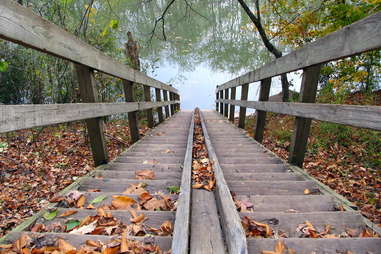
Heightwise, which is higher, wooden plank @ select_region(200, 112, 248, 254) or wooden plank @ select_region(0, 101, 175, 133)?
wooden plank @ select_region(0, 101, 175, 133)

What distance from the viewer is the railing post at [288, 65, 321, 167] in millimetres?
2027

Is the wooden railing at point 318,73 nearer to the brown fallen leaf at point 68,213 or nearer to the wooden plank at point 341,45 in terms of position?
the wooden plank at point 341,45

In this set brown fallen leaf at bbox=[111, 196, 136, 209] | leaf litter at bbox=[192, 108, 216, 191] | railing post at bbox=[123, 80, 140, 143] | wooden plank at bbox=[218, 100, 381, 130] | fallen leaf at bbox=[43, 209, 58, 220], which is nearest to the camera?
wooden plank at bbox=[218, 100, 381, 130]

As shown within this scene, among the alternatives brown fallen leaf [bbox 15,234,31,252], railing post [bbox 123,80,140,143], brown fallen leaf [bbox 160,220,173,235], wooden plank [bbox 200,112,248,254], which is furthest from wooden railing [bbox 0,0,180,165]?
wooden plank [bbox 200,112,248,254]

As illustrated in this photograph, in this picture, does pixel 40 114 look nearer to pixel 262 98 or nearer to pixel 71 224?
pixel 71 224

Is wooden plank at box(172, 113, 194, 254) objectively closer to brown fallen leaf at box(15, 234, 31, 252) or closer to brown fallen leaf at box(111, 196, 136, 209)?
brown fallen leaf at box(111, 196, 136, 209)

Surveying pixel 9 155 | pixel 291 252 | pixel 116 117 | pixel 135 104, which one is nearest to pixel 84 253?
pixel 291 252

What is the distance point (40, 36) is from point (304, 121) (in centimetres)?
243

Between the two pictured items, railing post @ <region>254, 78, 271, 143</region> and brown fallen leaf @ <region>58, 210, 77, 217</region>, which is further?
railing post @ <region>254, 78, 271, 143</region>

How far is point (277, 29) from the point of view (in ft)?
21.8

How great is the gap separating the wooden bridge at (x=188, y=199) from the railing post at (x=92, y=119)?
1 centimetres

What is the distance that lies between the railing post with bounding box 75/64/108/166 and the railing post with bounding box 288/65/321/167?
217 cm

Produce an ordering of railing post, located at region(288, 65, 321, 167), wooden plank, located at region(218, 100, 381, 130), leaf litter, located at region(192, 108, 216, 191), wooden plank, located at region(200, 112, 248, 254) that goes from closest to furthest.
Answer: wooden plank, located at region(200, 112, 248, 254) → wooden plank, located at region(218, 100, 381, 130) → leaf litter, located at region(192, 108, 216, 191) → railing post, located at region(288, 65, 321, 167)

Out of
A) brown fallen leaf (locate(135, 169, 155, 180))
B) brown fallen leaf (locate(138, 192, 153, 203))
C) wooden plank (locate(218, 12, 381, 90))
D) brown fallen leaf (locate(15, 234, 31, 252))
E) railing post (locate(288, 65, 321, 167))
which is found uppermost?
wooden plank (locate(218, 12, 381, 90))
